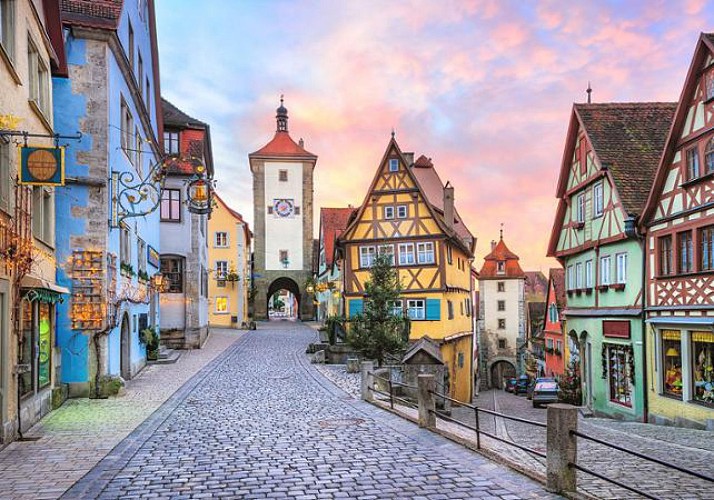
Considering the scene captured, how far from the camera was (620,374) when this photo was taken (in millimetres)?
22375

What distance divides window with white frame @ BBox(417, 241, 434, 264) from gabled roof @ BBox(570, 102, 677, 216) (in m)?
12.0

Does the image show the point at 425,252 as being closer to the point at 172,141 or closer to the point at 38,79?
the point at 172,141

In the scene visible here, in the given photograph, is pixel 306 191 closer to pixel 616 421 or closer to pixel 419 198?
pixel 419 198

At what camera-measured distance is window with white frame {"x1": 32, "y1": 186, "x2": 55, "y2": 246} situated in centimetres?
1348

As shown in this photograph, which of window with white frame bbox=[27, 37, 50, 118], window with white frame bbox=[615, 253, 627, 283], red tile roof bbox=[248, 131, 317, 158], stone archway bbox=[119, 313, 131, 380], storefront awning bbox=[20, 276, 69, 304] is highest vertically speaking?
red tile roof bbox=[248, 131, 317, 158]

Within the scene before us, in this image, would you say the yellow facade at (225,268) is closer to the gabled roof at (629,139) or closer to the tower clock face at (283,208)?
the tower clock face at (283,208)

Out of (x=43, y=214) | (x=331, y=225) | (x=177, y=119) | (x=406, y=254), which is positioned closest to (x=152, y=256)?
(x=177, y=119)

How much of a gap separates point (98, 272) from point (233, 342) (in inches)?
793

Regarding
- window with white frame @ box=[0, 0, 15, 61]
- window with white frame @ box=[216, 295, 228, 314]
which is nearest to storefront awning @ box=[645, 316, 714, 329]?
window with white frame @ box=[0, 0, 15, 61]

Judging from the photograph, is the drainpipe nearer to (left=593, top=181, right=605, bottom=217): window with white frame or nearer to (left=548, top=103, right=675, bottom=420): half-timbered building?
(left=548, top=103, right=675, bottom=420): half-timbered building

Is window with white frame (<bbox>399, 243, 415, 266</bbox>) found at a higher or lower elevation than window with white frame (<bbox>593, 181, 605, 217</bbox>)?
lower

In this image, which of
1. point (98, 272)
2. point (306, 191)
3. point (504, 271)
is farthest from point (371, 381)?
point (504, 271)

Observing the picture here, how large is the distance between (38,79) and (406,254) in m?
24.0

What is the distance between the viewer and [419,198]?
35.2m
